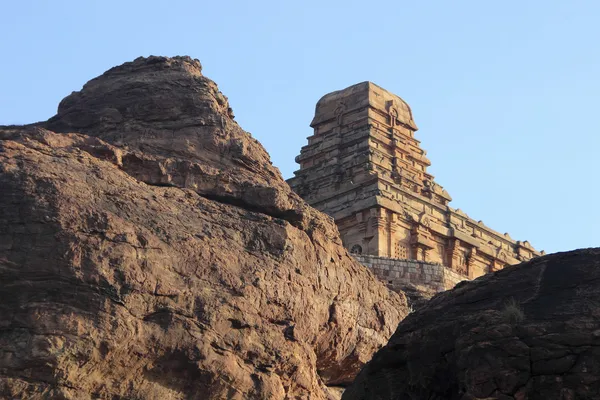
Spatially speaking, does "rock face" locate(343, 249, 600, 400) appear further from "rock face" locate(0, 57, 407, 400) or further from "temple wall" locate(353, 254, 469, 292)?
"temple wall" locate(353, 254, 469, 292)

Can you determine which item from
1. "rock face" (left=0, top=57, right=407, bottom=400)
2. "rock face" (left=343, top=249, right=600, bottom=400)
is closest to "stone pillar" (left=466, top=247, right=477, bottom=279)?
"rock face" (left=0, top=57, right=407, bottom=400)

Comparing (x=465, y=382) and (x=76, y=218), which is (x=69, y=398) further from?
(x=465, y=382)

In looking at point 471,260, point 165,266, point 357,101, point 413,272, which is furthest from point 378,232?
point 165,266

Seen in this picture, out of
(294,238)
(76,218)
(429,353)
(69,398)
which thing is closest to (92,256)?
(76,218)

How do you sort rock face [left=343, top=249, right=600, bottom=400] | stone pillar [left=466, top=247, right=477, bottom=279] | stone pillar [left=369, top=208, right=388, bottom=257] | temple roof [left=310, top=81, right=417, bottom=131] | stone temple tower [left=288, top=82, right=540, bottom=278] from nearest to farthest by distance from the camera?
rock face [left=343, top=249, right=600, bottom=400]
stone pillar [left=369, top=208, right=388, bottom=257]
stone temple tower [left=288, top=82, right=540, bottom=278]
stone pillar [left=466, top=247, right=477, bottom=279]
temple roof [left=310, top=81, right=417, bottom=131]

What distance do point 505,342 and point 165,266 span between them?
594 cm

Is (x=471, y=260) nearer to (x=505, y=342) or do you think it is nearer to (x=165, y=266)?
(x=165, y=266)

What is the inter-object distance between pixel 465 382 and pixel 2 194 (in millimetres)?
7323

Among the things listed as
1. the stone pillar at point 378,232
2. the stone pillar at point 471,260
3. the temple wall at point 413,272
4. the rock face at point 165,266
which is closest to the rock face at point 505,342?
the rock face at point 165,266

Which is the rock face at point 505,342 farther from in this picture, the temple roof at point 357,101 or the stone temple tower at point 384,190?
the temple roof at point 357,101

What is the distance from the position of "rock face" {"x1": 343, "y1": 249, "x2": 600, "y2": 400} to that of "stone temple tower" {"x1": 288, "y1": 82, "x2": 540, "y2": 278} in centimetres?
3253

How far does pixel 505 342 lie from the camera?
13.5 metres

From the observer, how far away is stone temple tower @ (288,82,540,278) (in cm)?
4888

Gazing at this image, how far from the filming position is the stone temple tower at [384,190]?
48875 mm
